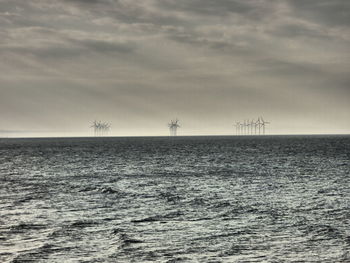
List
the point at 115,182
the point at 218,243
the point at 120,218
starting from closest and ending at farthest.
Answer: the point at 218,243 → the point at 120,218 → the point at 115,182

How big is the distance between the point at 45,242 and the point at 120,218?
769 centimetres

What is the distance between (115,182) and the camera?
56594 mm

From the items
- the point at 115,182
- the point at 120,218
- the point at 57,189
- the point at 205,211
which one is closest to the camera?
the point at 120,218

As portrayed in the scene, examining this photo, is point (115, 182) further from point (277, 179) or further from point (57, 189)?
point (277, 179)

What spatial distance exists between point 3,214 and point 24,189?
57.9ft

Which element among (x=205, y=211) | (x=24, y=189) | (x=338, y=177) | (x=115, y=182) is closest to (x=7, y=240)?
(x=205, y=211)

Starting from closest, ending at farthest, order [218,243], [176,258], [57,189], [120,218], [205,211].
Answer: [176,258] → [218,243] → [120,218] → [205,211] → [57,189]

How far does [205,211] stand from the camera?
33.3m

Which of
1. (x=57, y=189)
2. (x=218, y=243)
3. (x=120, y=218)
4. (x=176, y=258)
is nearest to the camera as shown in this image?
(x=176, y=258)

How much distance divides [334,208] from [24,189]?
30.8 metres

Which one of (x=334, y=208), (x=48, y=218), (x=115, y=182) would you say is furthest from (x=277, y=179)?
(x=48, y=218)

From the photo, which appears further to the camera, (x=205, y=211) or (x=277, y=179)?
(x=277, y=179)

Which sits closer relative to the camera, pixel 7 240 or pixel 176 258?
pixel 176 258

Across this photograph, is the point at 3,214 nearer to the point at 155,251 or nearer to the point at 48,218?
the point at 48,218
